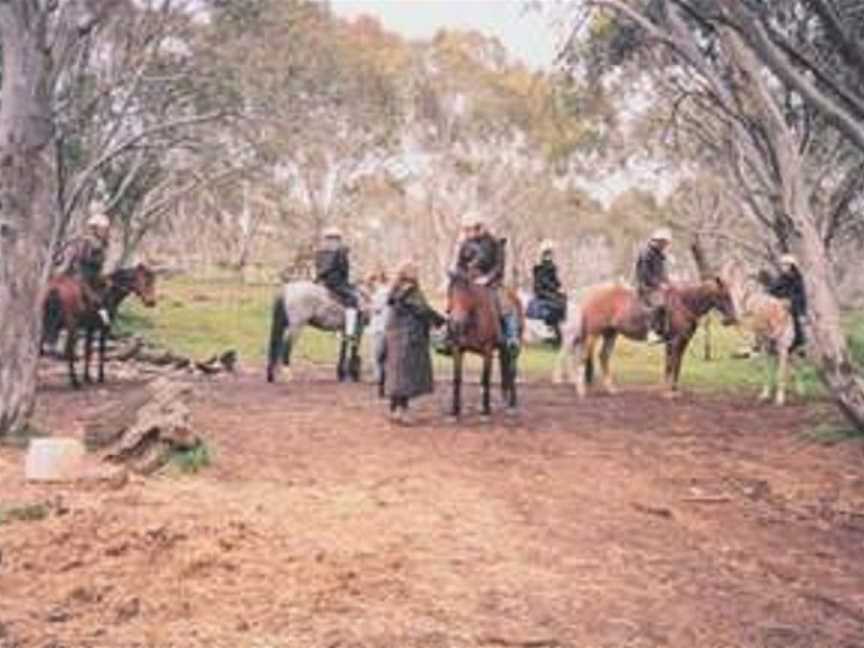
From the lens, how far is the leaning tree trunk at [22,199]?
14.9 m

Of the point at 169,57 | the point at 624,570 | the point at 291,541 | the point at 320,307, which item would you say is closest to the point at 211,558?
the point at 291,541

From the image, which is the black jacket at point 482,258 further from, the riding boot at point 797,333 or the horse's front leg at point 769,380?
the horse's front leg at point 769,380

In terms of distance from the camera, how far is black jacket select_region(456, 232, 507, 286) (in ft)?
58.6

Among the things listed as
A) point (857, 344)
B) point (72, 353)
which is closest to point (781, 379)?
point (857, 344)

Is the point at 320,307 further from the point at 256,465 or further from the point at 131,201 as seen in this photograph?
the point at 131,201

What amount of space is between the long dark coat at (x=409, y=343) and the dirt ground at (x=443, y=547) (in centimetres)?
67

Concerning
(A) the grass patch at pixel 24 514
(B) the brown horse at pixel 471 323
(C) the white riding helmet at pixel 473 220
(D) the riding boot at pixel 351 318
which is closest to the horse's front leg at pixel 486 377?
(B) the brown horse at pixel 471 323

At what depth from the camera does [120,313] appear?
124 ft

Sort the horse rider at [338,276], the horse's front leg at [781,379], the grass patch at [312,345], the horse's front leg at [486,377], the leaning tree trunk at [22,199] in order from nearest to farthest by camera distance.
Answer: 1. the leaning tree trunk at [22,199]
2. the horse's front leg at [486,377]
3. the horse's front leg at [781,379]
4. the horse rider at [338,276]
5. the grass patch at [312,345]

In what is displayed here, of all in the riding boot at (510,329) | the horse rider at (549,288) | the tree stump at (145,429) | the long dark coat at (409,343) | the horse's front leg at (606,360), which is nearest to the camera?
the tree stump at (145,429)

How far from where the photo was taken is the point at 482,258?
58.5 ft

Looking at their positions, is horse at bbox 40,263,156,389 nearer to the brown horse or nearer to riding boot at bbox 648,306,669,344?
the brown horse

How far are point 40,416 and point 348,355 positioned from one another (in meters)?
8.58

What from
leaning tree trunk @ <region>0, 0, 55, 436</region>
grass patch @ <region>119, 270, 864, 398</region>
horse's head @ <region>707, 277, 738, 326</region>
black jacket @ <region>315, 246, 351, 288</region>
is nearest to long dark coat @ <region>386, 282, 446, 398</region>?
leaning tree trunk @ <region>0, 0, 55, 436</region>
